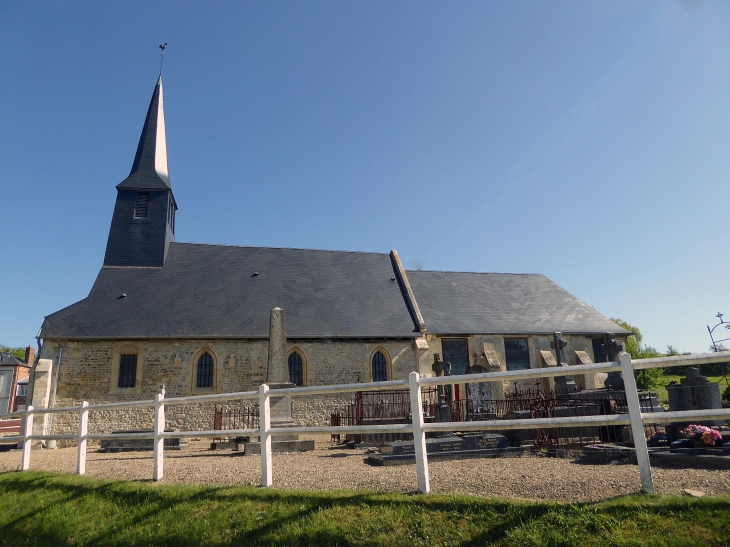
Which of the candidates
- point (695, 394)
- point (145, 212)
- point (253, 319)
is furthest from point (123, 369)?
point (695, 394)

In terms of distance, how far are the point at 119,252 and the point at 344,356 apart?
1186cm

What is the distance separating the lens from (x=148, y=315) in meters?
20.6

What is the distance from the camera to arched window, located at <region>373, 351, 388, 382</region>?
21797 mm

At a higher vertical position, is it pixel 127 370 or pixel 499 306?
pixel 499 306

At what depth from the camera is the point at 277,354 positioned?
43.7 ft

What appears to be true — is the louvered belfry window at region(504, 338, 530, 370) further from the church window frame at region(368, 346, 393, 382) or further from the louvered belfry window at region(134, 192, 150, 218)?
the louvered belfry window at region(134, 192, 150, 218)

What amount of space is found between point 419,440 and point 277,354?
8.68 metres

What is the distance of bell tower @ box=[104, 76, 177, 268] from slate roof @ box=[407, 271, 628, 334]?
504 inches

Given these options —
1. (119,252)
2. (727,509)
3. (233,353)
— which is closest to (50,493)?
(727,509)

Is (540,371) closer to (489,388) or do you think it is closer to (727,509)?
(727,509)

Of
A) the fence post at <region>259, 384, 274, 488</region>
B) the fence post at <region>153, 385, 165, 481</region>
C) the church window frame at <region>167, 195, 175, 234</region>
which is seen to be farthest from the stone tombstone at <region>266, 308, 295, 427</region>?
the church window frame at <region>167, 195, 175, 234</region>

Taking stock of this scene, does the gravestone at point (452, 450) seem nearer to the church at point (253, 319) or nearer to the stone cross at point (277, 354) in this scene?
the stone cross at point (277, 354)

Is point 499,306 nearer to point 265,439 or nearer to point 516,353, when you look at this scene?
point 516,353

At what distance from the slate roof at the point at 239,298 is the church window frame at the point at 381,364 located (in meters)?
0.89
